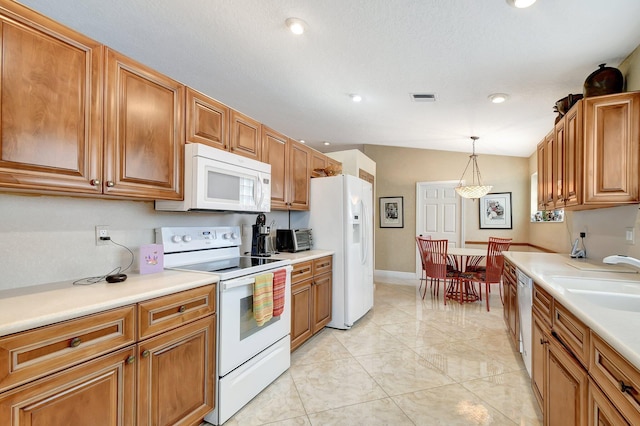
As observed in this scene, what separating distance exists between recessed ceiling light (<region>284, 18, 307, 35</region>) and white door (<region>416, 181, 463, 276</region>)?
473 cm

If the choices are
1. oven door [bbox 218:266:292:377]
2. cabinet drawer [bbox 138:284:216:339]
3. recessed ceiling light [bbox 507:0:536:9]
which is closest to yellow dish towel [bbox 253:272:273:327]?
oven door [bbox 218:266:292:377]

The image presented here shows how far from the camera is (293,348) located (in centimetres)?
267

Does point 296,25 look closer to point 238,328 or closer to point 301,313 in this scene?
point 238,328

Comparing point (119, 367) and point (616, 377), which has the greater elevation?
point (616, 377)

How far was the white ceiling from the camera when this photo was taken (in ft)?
5.79

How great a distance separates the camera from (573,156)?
2.25 m

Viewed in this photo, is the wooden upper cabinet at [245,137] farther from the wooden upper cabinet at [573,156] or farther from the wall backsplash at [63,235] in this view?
the wooden upper cabinet at [573,156]

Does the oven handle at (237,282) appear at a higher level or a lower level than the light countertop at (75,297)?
lower

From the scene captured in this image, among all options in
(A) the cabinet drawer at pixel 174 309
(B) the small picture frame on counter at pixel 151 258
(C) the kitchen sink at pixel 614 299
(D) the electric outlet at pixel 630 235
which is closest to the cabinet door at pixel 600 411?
(C) the kitchen sink at pixel 614 299

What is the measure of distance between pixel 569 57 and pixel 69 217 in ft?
11.1

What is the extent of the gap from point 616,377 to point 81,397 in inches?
76.1

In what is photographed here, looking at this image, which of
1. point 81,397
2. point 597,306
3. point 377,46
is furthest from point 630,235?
point 81,397

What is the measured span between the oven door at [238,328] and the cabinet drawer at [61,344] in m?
0.56

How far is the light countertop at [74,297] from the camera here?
3.57 ft
